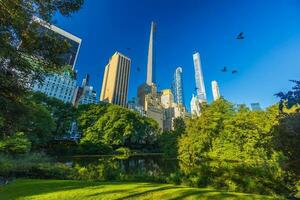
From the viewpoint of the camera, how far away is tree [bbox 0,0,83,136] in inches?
272

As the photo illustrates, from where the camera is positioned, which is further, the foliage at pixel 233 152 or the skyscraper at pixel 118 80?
the skyscraper at pixel 118 80

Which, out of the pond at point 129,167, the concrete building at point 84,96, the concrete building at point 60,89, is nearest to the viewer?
the pond at point 129,167

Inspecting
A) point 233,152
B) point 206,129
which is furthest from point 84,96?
point 233,152

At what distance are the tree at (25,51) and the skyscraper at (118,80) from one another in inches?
5705

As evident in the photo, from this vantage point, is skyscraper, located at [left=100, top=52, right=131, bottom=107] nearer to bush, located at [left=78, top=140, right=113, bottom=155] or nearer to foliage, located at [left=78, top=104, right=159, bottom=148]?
foliage, located at [left=78, top=104, right=159, bottom=148]

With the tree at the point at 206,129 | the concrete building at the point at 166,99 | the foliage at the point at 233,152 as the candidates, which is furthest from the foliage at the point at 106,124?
the concrete building at the point at 166,99

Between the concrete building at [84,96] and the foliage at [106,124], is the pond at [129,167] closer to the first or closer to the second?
the foliage at [106,124]

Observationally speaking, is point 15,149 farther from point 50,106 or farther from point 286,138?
point 50,106

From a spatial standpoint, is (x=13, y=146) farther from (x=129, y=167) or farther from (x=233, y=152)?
(x=233, y=152)

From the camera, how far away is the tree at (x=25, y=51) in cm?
691

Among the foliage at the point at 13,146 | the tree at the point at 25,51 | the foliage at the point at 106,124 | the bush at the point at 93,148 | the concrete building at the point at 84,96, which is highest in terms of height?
the concrete building at the point at 84,96

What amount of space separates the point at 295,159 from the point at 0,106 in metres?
9.34

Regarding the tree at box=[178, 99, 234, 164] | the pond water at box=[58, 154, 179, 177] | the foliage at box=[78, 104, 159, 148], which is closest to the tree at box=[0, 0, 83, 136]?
the pond water at box=[58, 154, 179, 177]

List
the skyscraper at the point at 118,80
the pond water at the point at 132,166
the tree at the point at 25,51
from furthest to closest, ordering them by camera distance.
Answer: the skyscraper at the point at 118,80, the pond water at the point at 132,166, the tree at the point at 25,51
